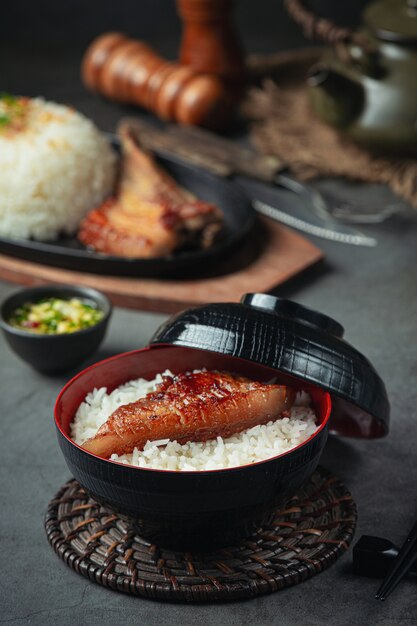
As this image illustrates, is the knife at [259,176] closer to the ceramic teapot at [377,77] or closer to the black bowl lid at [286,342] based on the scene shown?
the ceramic teapot at [377,77]

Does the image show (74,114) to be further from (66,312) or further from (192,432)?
(192,432)

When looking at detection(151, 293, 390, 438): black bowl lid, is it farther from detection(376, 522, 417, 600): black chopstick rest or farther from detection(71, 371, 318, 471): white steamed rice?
detection(376, 522, 417, 600): black chopstick rest

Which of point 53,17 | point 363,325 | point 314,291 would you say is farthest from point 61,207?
point 53,17

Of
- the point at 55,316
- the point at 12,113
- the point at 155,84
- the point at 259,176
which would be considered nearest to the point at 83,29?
the point at 155,84

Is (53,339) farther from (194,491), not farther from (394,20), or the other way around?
(394,20)

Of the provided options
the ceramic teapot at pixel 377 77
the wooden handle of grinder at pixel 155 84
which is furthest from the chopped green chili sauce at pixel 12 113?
the ceramic teapot at pixel 377 77

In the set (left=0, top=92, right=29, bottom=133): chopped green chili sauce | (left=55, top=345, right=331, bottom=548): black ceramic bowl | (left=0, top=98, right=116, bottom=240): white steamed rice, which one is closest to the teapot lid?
(left=0, top=98, right=116, bottom=240): white steamed rice
